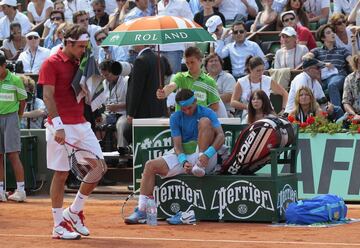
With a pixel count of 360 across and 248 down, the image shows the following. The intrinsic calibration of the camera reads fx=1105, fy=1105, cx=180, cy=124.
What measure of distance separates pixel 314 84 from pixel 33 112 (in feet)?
14.9

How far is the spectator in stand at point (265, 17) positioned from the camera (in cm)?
1958

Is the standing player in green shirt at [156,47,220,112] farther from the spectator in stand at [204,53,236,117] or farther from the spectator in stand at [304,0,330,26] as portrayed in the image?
the spectator in stand at [304,0,330,26]

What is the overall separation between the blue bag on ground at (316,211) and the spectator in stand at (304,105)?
3.02 meters

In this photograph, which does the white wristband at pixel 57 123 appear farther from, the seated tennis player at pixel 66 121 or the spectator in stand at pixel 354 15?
the spectator in stand at pixel 354 15

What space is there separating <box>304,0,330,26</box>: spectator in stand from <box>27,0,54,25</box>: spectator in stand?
606 centimetres

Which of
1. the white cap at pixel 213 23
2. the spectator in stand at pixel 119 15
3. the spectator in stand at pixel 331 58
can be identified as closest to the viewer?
the spectator in stand at pixel 331 58

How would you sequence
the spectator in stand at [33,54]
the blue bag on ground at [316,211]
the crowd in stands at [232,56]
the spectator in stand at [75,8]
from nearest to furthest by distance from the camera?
the blue bag on ground at [316,211] < the crowd in stands at [232,56] < the spectator in stand at [33,54] < the spectator in stand at [75,8]

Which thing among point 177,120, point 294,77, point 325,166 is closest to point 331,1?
point 294,77

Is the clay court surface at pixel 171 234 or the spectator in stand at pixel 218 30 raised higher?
the spectator in stand at pixel 218 30

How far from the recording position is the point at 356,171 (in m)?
14.5

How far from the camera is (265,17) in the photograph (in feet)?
64.8

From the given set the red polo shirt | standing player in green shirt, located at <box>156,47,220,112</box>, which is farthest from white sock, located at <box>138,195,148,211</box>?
standing player in green shirt, located at <box>156,47,220,112</box>

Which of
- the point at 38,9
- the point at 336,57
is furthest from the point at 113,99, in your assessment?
the point at 38,9

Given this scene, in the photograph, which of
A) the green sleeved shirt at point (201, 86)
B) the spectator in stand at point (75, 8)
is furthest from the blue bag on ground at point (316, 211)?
the spectator in stand at point (75, 8)
